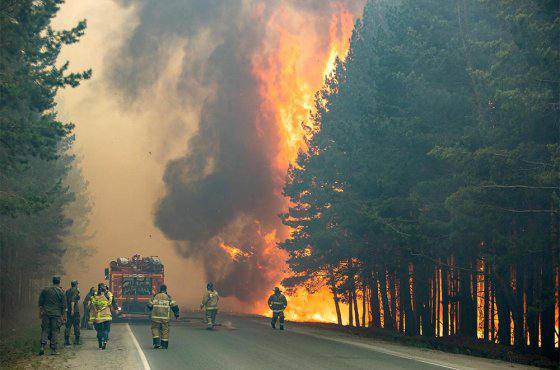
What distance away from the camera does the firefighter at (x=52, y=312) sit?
Answer: 64.8 ft

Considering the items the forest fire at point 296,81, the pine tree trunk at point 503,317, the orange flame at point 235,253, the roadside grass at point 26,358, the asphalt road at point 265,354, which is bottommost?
the roadside grass at point 26,358

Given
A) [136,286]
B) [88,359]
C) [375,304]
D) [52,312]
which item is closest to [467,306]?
[375,304]

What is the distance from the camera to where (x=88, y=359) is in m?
18.6

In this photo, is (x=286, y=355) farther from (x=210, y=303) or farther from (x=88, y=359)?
(x=210, y=303)

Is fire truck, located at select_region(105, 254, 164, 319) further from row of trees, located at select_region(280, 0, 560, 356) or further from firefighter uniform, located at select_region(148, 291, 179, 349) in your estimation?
firefighter uniform, located at select_region(148, 291, 179, 349)

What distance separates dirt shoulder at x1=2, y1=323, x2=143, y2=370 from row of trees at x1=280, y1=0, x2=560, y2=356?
10.8m

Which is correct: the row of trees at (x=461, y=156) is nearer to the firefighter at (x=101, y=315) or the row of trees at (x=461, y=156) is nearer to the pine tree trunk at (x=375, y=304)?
the pine tree trunk at (x=375, y=304)

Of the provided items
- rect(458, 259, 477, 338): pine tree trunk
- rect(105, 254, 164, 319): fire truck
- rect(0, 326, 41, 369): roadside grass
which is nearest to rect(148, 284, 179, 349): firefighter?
rect(0, 326, 41, 369): roadside grass

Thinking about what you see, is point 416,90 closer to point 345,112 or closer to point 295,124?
point 345,112

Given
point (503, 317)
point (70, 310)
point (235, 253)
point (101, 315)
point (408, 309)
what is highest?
point (235, 253)

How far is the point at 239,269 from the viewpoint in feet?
239

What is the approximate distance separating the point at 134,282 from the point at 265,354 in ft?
65.6

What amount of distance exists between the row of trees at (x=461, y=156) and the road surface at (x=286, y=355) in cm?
453

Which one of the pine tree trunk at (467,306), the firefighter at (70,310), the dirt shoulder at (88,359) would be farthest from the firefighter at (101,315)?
the pine tree trunk at (467,306)
